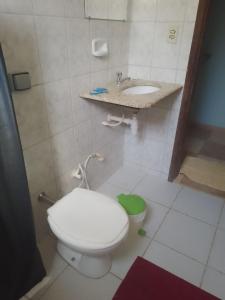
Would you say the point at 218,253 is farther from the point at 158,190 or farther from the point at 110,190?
the point at 110,190

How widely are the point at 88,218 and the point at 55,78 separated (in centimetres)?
81

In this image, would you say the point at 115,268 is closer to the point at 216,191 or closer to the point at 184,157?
the point at 216,191

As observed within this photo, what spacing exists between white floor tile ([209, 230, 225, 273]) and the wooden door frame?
2.34 feet

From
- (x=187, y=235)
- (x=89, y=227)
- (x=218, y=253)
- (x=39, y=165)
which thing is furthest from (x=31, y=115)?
(x=218, y=253)

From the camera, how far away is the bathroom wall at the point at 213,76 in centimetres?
275

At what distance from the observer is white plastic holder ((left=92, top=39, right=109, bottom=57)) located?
1.51 meters

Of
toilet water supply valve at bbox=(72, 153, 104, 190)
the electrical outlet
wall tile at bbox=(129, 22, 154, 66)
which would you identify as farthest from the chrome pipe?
the electrical outlet

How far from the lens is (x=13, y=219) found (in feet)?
3.44

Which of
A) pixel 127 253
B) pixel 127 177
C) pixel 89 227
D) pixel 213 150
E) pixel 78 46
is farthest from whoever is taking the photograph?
pixel 213 150

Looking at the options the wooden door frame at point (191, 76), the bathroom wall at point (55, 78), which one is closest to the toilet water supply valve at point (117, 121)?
the bathroom wall at point (55, 78)

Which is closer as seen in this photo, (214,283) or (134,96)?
(214,283)

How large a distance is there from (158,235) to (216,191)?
81 centimetres

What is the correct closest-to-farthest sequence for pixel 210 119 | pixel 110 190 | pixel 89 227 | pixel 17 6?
pixel 17 6, pixel 89 227, pixel 110 190, pixel 210 119

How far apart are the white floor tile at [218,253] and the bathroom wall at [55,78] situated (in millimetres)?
1094
